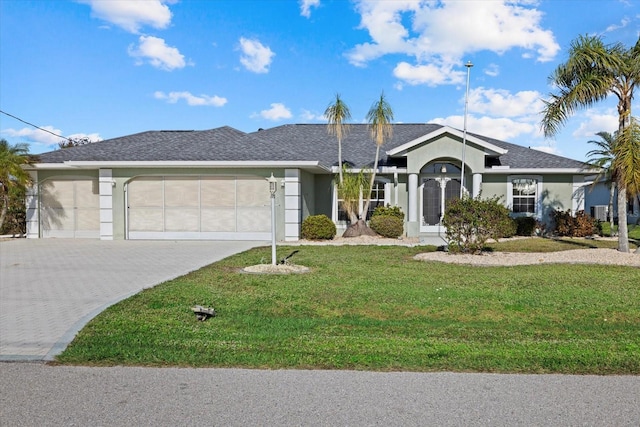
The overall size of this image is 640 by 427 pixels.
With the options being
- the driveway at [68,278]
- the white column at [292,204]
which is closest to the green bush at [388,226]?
the white column at [292,204]

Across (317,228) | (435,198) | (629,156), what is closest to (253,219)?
(317,228)

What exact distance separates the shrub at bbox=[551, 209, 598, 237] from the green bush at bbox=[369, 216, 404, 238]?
21.4 ft

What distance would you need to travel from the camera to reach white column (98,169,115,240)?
18641mm

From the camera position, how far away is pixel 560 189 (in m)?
20.8

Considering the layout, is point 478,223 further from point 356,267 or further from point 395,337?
point 395,337

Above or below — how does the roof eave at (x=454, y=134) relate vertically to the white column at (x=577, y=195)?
above

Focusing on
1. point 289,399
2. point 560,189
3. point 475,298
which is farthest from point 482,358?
point 560,189

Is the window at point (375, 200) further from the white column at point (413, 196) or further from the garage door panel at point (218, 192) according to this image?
the garage door panel at point (218, 192)

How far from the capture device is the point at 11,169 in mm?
18547

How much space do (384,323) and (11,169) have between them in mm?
17317

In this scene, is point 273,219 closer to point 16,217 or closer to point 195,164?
point 195,164

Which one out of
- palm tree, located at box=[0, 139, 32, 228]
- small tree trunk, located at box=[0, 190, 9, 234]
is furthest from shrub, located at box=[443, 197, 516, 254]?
small tree trunk, located at box=[0, 190, 9, 234]

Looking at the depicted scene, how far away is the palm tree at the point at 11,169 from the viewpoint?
61.0 ft

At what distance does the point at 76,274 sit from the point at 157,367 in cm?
689
